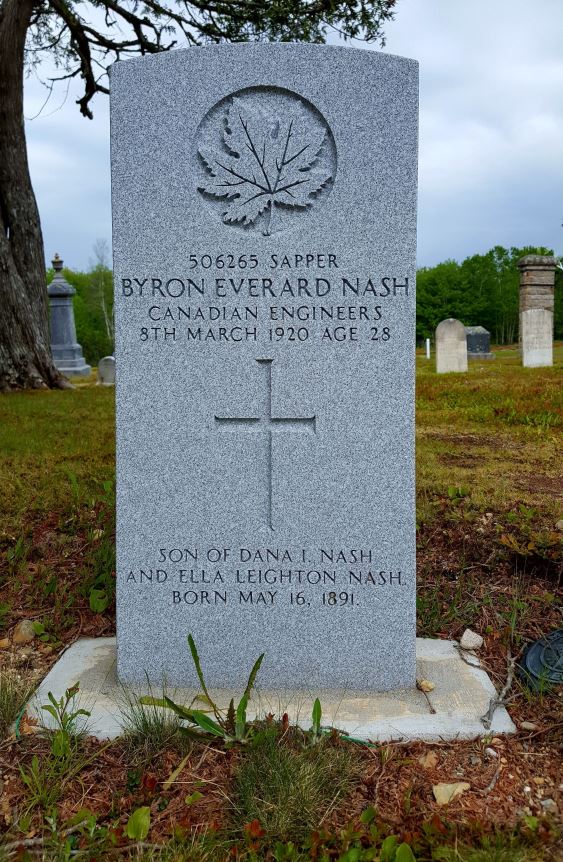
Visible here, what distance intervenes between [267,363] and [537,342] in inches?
520

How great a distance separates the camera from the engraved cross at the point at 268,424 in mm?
3010

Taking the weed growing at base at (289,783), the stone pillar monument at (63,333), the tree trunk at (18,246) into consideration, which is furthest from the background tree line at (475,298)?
the weed growing at base at (289,783)

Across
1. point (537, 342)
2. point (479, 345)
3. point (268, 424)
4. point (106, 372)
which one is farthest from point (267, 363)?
point (479, 345)

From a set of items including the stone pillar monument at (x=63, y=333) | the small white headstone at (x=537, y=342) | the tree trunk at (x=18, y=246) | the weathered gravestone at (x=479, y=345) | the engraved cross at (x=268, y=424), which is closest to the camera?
the engraved cross at (x=268, y=424)

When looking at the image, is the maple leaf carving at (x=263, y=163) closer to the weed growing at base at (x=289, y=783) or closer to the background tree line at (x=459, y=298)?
the weed growing at base at (x=289, y=783)

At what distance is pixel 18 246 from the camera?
1208 cm

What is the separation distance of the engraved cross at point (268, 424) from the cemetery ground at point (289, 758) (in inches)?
27.7

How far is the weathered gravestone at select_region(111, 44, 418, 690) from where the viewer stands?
2.90 metres

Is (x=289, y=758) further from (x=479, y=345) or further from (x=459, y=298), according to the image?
(x=459, y=298)

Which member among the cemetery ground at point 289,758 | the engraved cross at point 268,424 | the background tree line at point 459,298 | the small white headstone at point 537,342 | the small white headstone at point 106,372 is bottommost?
the cemetery ground at point 289,758

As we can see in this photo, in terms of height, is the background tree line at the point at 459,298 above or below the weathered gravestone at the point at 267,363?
above

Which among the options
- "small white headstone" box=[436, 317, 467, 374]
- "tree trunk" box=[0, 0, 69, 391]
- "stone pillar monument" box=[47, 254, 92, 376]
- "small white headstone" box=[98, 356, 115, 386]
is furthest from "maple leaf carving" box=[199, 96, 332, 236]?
"stone pillar monument" box=[47, 254, 92, 376]

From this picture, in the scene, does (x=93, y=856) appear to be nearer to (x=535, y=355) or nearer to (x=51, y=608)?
(x=51, y=608)

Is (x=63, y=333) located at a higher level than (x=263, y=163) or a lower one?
higher
